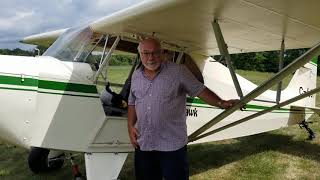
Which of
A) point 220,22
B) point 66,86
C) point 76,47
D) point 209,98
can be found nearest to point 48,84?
point 66,86

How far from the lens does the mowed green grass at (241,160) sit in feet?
19.3

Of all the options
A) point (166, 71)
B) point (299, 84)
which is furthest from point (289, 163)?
point (166, 71)

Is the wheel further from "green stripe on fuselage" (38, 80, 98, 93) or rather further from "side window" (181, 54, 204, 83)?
"side window" (181, 54, 204, 83)

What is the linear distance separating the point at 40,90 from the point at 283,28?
2.62 metres

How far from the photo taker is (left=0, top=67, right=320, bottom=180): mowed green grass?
19.3ft

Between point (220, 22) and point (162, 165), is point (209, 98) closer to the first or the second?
point (162, 165)

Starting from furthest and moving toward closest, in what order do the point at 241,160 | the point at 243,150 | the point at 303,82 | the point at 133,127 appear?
the point at 303,82, the point at 243,150, the point at 241,160, the point at 133,127

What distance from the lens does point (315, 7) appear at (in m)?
3.55

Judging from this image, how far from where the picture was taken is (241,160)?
6.70 m

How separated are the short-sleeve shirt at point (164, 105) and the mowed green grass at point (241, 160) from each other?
1475 millimetres

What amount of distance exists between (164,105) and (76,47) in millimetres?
1924

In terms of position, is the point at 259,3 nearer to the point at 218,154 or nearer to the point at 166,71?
the point at 166,71

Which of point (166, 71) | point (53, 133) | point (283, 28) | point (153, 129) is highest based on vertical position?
point (283, 28)

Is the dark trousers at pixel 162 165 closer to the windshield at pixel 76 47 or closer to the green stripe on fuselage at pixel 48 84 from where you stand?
the green stripe on fuselage at pixel 48 84
